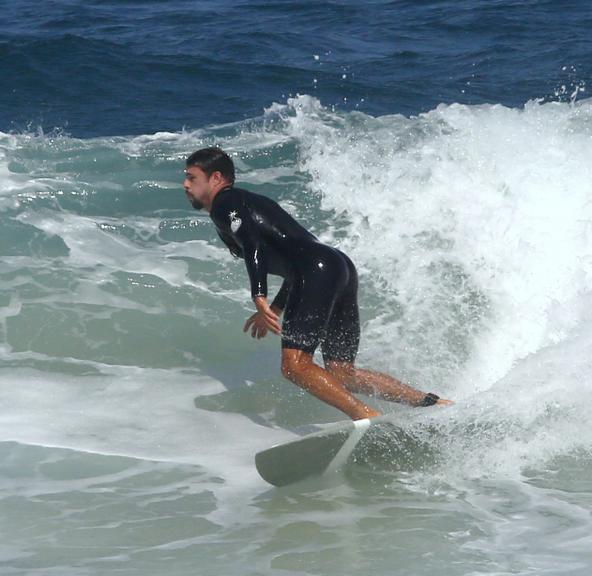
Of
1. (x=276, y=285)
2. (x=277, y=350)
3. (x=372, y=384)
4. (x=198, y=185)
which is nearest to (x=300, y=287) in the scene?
A: (x=372, y=384)

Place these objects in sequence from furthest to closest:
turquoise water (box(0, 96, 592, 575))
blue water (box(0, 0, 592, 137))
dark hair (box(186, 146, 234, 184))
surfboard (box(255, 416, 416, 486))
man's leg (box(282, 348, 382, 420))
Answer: blue water (box(0, 0, 592, 137))
dark hair (box(186, 146, 234, 184))
man's leg (box(282, 348, 382, 420))
surfboard (box(255, 416, 416, 486))
turquoise water (box(0, 96, 592, 575))

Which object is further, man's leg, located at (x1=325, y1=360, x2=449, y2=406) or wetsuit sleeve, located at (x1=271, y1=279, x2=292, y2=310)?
wetsuit sleeve, located at (x1=271, y1=279, x2=292, y2=310)

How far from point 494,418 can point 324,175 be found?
4436mm

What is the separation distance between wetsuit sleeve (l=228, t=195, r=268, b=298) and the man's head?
0.17m

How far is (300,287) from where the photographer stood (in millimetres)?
5789

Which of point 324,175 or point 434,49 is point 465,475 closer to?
point 324,175

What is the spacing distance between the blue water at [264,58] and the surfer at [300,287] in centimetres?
586

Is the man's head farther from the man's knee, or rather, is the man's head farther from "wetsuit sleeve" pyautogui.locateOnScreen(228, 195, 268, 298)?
the man's knee

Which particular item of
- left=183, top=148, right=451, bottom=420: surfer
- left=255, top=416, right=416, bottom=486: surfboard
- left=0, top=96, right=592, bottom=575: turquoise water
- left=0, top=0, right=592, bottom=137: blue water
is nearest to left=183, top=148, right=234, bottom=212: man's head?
left=183, top=148, right=451, bottom=420: surfer

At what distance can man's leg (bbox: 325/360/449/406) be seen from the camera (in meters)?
5.85

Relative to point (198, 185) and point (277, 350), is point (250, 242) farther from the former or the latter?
point (277, 350)

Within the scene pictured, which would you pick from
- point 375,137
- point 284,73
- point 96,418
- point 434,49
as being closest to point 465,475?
point 96,418

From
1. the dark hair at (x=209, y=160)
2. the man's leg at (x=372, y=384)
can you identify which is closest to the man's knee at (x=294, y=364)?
the man's leg at (x=372, y=384)

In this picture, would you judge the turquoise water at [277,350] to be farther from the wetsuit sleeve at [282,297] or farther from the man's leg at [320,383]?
the wetsuit sleeve at [282,297]
